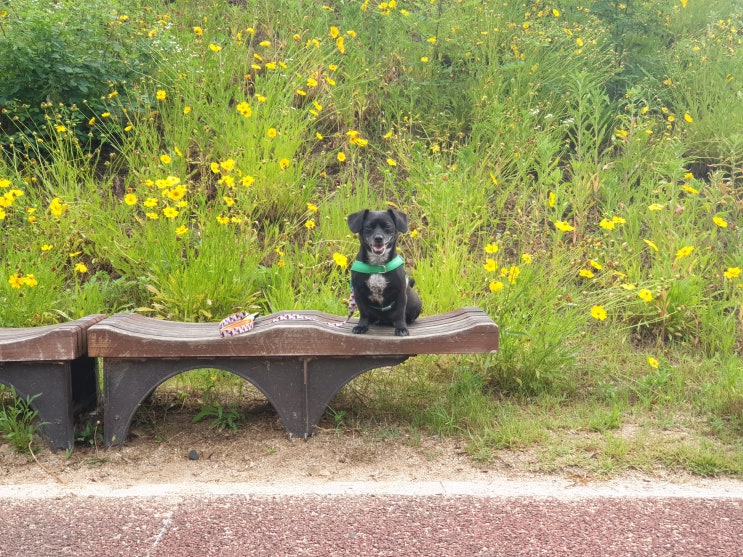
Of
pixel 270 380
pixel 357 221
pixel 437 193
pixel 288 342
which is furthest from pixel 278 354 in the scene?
pixel 437 193

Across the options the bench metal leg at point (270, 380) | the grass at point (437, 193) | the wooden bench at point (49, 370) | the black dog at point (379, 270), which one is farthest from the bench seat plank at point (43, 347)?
the black dog at point (379, 270)

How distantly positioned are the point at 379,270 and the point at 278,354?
59 cm

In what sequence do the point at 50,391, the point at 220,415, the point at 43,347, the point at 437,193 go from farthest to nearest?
the point at 437,193, the point at 220,415, the point at 50,391, the point at 43,347

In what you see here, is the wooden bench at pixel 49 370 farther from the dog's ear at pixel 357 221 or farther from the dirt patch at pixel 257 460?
the dog's ear at pixel 357 221

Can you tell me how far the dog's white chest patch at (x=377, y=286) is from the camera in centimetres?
350

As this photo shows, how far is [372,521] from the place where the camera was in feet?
9.48

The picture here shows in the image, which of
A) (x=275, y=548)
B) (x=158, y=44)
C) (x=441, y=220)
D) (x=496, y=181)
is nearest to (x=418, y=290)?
(x=441, y=220)

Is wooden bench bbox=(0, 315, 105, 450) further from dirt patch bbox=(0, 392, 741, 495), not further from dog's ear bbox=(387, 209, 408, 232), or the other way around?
dog's ear bbox=(387, 209, 408, 232)

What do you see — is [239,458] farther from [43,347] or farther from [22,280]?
[22,280]

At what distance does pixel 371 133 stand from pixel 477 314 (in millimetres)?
3094

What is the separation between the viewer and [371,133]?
21.3 feet

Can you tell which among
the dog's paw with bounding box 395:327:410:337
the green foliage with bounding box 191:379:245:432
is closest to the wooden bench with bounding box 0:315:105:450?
the green foliage with bounding box 191:379:245:432

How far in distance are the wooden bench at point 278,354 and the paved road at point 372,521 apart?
0.47m

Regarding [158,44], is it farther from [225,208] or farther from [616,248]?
[616,248]
